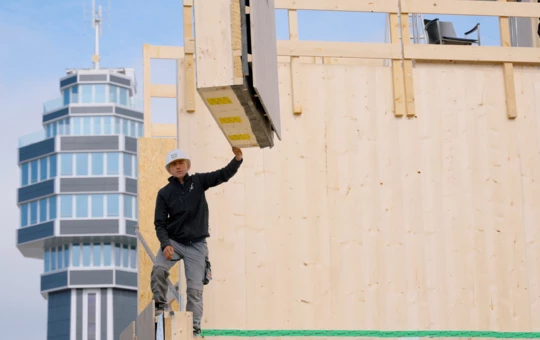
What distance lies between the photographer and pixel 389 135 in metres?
10.4

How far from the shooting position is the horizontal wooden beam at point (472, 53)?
10.6 metres

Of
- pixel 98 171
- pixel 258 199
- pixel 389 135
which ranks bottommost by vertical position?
pixel 258 199

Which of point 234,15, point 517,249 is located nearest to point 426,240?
point 517,249

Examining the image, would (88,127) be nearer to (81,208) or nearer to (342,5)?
(81,208)

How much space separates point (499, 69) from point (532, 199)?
153 cm

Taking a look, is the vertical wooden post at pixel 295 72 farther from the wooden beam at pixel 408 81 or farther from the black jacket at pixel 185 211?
the black jacket at pixel 185 211

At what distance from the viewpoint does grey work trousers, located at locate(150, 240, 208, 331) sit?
8594mm

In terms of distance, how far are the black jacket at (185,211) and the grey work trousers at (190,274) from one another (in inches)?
3.5

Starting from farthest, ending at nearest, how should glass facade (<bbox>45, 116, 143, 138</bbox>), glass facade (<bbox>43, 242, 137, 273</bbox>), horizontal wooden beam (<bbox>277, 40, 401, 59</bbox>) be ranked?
glass facade (<bbox>45, 116, 143, 138</bbox>) < glass facade (<bbox>43, 242, 137, 273</bbox>) < horizontal wooden beam (<bbox>277, 40, 401, 59</bbox>)

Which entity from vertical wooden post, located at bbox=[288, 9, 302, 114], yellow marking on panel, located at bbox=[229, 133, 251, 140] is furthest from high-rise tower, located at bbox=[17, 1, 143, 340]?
yellow marking on panel, located at bbox=[229, 133, 251, 140]

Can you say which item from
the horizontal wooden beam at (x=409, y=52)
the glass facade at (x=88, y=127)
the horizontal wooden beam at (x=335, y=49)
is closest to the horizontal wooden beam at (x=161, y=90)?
the horizontal wooden beam at (x=409, y=52)

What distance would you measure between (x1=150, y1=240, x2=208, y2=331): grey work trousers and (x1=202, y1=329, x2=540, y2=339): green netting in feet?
3.09

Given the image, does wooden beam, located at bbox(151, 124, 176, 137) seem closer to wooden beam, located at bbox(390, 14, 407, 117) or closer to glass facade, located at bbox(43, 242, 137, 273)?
wooden beam, located at bbox(390, 14, 407, 117)

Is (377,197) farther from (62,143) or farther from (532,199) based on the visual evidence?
(62,143)
